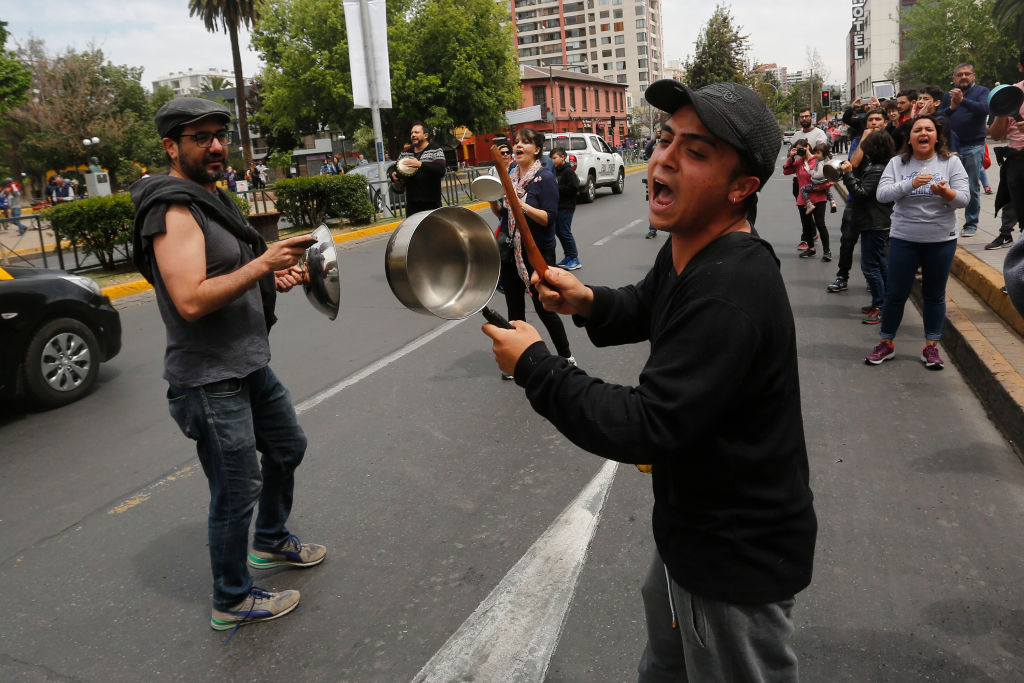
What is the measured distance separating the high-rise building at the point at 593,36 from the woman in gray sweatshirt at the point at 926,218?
442 feet

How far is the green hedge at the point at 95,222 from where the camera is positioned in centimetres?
1229

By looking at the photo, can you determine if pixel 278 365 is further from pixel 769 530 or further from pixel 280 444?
pixel 769 530

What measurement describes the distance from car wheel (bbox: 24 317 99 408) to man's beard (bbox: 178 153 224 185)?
13.6 ft

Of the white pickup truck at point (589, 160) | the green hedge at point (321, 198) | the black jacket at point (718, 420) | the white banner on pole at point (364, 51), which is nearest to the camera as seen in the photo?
the black jacket at point (718, 420)

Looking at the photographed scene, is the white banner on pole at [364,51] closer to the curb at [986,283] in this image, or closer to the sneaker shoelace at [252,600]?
the curb at [986,283]

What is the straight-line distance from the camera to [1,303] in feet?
18.8

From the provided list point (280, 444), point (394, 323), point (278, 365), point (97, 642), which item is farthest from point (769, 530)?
point (394, 323)

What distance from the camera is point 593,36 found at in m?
138

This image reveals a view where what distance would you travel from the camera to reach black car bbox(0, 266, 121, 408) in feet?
19.0

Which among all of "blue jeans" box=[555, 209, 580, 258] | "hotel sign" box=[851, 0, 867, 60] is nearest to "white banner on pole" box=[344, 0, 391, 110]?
"blue jeans" box=[555, 209, 580, 258]

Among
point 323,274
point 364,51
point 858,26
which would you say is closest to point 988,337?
point 323,274

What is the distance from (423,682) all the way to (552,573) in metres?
0.79

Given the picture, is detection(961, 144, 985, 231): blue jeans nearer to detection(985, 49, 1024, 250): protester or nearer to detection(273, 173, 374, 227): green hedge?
detection(985, 49, 1024, 250): protester

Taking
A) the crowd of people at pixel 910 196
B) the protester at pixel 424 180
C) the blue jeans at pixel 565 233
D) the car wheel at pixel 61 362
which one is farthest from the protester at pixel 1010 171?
the car wheel at pixel 61 362
